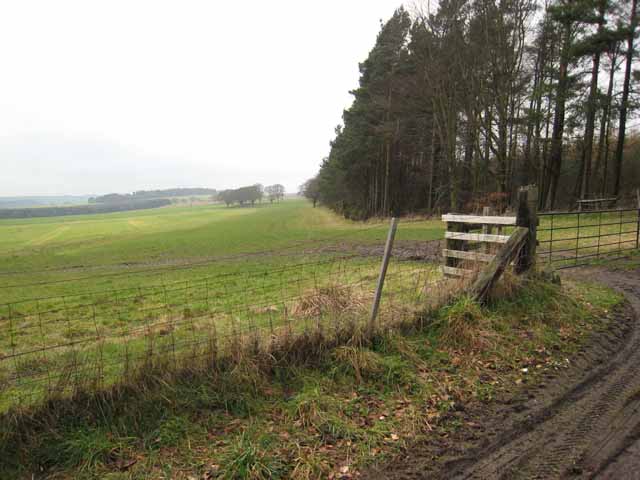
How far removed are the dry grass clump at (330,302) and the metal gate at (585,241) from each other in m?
4.11

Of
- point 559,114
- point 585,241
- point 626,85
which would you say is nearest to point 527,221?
point 585,241

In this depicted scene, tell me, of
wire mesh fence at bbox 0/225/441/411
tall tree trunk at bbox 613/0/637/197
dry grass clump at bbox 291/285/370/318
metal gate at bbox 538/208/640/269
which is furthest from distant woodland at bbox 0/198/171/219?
tall tree trunk at bbox 613/0/637/197

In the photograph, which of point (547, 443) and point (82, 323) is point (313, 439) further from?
point (82, 323)

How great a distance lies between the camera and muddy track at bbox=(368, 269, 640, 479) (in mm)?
3020

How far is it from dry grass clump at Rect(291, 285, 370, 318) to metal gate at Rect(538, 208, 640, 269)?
4.11 m

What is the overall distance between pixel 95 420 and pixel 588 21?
30.5 metres

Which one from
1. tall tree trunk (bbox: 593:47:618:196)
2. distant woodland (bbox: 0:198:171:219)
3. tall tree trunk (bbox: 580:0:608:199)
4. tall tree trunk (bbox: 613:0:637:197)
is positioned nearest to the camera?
tall tree trunk (bbox: 613:0:637:197)

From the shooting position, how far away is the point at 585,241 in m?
14.3

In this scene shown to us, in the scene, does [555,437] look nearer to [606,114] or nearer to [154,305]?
[154,305]

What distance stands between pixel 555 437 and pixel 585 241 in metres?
13.4

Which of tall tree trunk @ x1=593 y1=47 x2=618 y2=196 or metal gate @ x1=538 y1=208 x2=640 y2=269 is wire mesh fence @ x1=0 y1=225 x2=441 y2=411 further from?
tall tree trunk @ x1=593 y1=47 x2=618 y2=196

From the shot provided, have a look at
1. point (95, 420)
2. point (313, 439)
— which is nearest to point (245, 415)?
point (313, 439)

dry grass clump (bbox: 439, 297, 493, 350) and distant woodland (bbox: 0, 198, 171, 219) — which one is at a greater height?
dry grass clump (bbox: 439, 297, 493, 350)

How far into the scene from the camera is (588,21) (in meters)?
23.2
